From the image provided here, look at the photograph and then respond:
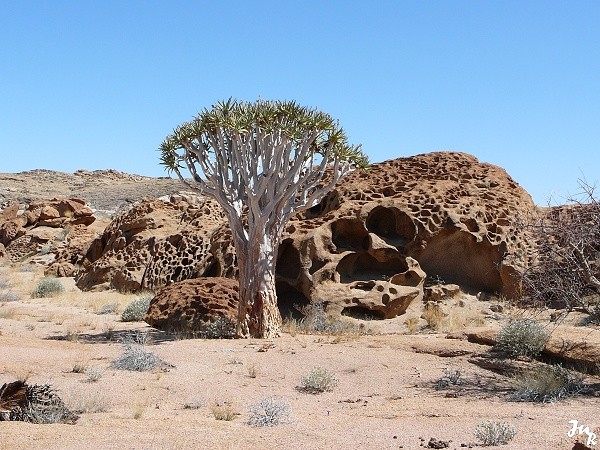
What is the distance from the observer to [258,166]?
12234 mm

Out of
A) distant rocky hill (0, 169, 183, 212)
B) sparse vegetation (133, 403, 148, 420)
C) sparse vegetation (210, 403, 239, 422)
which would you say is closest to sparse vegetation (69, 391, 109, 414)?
sparse vegetation (133, 403, 148, 420)

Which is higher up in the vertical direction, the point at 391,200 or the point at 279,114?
the point at 279,114

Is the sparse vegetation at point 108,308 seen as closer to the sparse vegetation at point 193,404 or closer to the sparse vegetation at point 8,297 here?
the sparse vegetation at point 8,297

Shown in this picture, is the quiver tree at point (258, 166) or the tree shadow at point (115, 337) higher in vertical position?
the quiver tree at point (258, 166)

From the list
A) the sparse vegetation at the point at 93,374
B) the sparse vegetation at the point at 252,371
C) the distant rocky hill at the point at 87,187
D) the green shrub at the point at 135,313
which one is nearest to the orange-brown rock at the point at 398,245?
the green shrub at the point at 135,313

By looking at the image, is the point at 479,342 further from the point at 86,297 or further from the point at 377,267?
the point at 86,297

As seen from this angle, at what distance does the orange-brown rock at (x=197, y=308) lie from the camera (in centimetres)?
1266

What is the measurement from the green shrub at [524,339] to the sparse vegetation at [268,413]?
4163 mm

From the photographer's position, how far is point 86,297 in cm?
1823

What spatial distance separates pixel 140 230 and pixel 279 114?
10898 mm

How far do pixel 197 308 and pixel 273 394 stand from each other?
5.42 meters

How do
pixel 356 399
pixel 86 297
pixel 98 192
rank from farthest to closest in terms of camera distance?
pixel 98 192 < pixel 86 297 < pixel 356 399

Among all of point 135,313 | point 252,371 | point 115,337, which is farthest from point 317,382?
point 135,313

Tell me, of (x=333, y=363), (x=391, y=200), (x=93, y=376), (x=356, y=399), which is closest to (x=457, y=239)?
(x=391, y=200)
